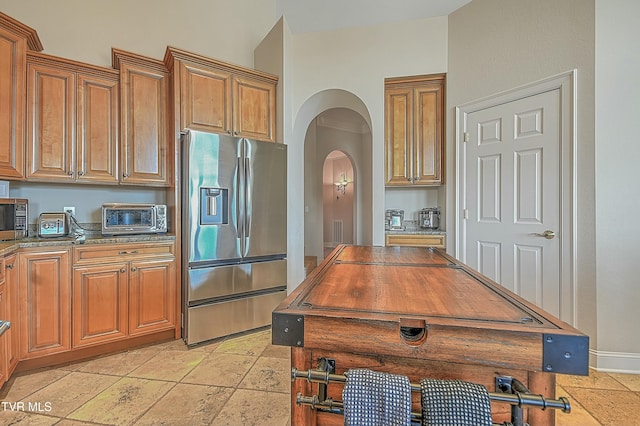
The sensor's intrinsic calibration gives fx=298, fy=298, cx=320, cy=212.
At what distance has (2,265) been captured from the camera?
1771mm

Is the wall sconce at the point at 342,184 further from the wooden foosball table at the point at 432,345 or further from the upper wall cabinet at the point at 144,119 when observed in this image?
the wooden foosball table at the point at 432,345

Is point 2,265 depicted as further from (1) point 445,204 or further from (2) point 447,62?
(2) point 447,62

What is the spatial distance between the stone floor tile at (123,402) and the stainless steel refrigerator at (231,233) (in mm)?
550

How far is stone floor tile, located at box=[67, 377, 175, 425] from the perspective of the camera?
165 centimetres

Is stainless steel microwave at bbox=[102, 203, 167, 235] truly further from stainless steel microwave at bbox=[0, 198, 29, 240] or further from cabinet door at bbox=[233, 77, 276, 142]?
cabinet door at bbox=[233, 77, 276, 142]

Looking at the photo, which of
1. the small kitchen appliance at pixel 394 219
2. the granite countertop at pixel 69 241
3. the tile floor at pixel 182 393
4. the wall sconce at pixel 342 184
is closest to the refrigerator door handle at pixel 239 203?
the granite countertop at pixel 69 241

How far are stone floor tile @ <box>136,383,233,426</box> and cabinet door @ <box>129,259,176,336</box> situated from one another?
0.74 meters

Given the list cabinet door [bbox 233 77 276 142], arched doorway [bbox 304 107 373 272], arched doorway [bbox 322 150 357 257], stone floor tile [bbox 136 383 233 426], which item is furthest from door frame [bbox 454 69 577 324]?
arched doorway [bbox 322 150 357 257]

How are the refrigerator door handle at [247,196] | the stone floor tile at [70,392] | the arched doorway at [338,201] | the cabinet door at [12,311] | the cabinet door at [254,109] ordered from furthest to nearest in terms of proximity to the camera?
the arched doorway at [338,201] < the cabinet door at [254,109] < the refrigerator door handle at [247,196] < the cabinet door at [12,311] < the stone floor tile at [70,392]

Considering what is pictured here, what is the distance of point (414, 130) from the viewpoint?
326 centimetres

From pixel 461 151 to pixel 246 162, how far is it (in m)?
2.18

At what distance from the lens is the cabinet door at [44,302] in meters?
2.03

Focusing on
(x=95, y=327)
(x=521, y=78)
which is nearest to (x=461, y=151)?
(x=521, y=78)

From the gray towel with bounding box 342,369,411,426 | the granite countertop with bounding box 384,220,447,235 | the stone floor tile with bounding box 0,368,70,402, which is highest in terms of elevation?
the granite countertop with bounding box 384,220,447,235
